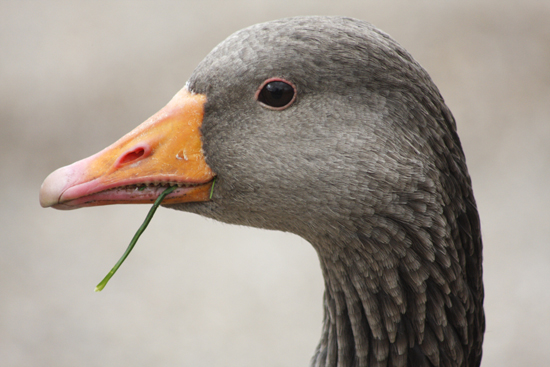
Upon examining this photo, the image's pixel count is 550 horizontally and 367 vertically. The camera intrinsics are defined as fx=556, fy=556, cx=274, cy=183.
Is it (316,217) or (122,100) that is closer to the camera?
(316,217)

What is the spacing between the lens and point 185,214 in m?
7.07

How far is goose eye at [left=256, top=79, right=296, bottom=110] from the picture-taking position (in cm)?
224

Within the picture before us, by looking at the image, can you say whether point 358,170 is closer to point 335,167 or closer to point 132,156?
point 335,167

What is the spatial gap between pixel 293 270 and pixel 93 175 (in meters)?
4.20

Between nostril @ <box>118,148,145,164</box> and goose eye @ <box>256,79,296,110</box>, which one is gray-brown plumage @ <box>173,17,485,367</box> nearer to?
goose eye @ <box>256,79,296,110</box>

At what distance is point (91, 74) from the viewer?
317 inches

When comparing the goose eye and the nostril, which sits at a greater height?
the goose eye

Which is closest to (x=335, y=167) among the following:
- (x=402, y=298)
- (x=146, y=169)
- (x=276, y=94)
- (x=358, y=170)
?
(x=358, y=170)

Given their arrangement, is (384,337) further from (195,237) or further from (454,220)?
(195,237)

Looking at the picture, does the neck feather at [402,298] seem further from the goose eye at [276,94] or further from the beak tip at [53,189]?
the beak tip at [53,189]

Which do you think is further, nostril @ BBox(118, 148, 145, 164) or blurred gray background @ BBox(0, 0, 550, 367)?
blurred gray background @ BBox(0, 0, 550, 367)

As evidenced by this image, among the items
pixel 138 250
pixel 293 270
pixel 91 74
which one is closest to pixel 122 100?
pixel 91 74

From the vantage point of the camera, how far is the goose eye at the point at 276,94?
88.2 inches

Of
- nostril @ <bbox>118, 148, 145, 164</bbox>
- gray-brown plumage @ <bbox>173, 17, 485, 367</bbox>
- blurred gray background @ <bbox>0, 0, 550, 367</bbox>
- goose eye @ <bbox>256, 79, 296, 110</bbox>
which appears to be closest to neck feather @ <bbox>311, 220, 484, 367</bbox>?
gray-brown plumage @ <bbox>173, 17, 485, 367</bbox>
